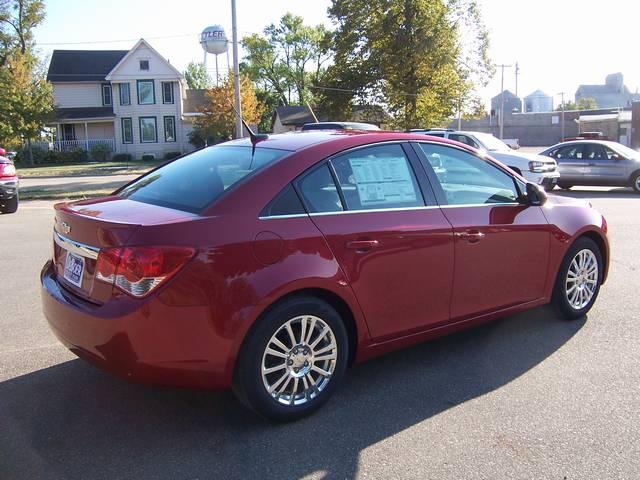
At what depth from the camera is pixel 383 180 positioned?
3977 mm

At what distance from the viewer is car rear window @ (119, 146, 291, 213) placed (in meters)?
3.60

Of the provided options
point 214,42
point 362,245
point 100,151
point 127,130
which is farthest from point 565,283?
point 127,130

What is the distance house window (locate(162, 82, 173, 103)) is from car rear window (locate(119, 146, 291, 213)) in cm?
4264

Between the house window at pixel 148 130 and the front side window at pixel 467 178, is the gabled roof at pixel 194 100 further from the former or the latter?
the front side window at pixel 467 178

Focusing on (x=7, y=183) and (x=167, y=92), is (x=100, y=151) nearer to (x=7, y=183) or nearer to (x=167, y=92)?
(x=167, y=92)

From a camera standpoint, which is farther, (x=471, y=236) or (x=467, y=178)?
(x=467, y=178)

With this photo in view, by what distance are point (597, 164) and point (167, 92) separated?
3454cm

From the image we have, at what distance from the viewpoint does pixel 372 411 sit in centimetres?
366

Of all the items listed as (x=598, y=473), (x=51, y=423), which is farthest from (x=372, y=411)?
(x=51, y=423)

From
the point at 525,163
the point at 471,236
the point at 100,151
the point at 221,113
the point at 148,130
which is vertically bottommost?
the point at 471,236

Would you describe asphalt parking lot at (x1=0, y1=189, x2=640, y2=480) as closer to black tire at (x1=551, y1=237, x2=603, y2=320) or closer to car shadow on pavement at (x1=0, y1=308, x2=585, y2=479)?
car shadow on pavement at (x1=0, y1=308, x2=585, y2=479)

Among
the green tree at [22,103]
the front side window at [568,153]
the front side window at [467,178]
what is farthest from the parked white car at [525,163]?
the green tree at [22,103]

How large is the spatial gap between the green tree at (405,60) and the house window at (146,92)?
14657mm

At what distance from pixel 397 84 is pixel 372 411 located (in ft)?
105
